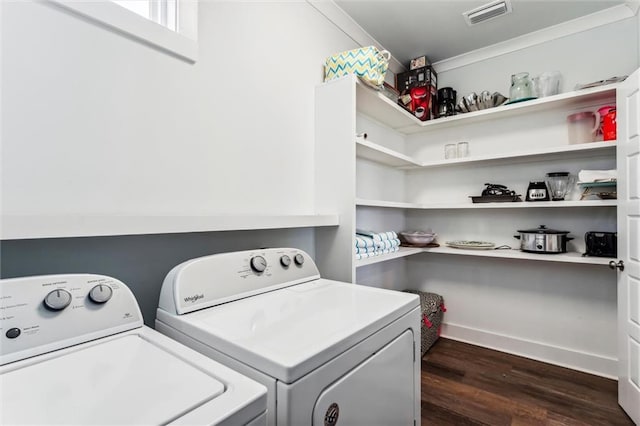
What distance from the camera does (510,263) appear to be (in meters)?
2.58

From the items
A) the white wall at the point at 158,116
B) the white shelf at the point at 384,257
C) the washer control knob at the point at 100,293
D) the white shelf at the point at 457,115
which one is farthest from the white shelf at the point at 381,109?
the washer control knob at the point at 100,293

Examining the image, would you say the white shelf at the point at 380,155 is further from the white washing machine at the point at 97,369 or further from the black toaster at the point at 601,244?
the white washing machine at the point at 97,369

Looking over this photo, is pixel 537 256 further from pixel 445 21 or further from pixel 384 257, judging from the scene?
pixel 445 21

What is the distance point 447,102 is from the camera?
271 cm

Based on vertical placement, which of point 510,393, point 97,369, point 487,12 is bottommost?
point 510,393

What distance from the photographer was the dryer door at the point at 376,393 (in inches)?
31.1

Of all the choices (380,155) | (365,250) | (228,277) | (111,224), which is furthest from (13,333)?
(380,155)

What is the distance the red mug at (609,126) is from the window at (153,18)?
8.19ft

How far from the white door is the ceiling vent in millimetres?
890

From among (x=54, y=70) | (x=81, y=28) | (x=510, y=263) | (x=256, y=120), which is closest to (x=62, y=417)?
(x=54, y=70)

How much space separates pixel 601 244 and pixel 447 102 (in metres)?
1.53

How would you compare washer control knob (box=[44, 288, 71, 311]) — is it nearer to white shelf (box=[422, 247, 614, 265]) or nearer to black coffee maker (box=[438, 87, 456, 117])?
white shelf (box=[422, 247, 614, 265])

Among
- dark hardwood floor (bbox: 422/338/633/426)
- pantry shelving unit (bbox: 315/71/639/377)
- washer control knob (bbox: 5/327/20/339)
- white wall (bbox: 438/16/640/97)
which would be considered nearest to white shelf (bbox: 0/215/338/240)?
washer control knob (bbox: 5/327/20/339)

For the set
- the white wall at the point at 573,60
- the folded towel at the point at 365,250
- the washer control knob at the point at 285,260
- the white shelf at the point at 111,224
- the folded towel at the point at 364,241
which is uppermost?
the white wall at the point at 573,60
